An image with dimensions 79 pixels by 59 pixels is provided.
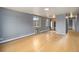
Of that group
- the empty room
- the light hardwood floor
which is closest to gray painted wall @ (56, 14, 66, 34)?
the empty room

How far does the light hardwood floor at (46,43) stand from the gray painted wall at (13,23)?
6.8 inches

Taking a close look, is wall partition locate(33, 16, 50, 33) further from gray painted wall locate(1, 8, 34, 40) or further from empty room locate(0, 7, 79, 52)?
gray painted wall locate(1, 8, 34, 40)

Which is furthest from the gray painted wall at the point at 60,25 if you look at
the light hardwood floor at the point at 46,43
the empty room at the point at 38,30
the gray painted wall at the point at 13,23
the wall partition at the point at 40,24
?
the gray painted wall at the point at 13,23

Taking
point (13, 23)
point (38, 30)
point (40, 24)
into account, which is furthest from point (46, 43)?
point (13, 23)

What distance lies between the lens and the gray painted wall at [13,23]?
88.0 inches

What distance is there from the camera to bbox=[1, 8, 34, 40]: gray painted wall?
223 centimetres

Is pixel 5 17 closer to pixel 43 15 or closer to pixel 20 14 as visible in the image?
pixel 20 14

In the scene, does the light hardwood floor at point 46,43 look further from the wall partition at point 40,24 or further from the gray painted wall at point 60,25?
the wall partition at point 40,24

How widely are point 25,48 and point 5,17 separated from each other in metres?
0.82

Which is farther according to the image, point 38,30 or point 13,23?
point 38,30

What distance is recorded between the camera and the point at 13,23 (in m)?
2.31

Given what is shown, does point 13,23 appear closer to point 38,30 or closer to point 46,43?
point 38,30

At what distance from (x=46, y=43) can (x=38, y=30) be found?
52cm
